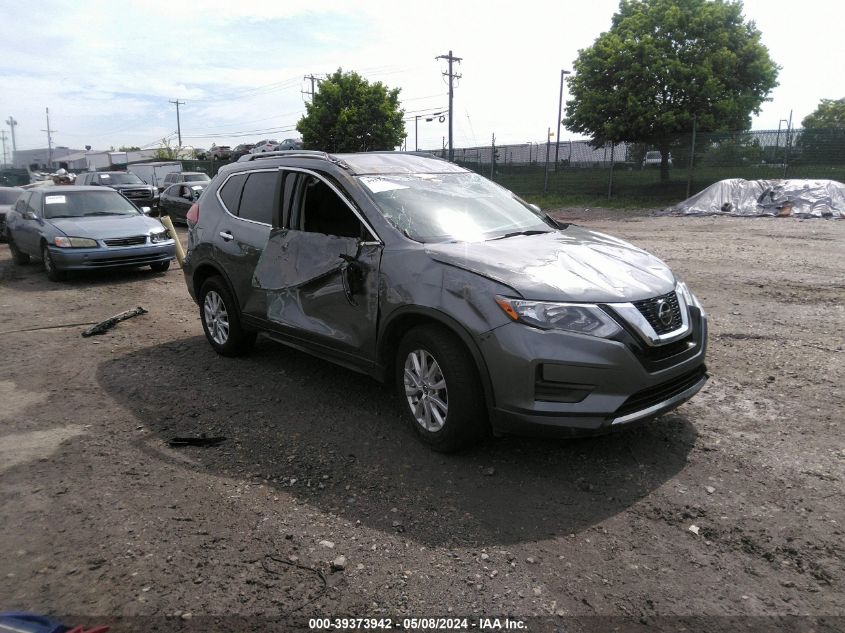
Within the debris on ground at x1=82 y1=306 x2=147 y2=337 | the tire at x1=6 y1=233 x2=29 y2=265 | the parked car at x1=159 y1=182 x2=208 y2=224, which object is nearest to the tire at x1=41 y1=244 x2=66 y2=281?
the tire at x1=6 y1=233 x2=29 y2=265

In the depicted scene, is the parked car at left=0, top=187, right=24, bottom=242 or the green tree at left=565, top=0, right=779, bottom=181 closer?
the parked car at left=0, top=187, right=24, bottom=242

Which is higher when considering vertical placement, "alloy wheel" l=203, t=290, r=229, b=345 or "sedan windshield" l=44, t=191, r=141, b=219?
"sedan windshield" l=44, t=191, r=141, b=219

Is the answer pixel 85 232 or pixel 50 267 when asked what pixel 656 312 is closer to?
pixel 85 232

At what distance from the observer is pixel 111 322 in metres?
7.45

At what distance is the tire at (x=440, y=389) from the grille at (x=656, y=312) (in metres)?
1.00

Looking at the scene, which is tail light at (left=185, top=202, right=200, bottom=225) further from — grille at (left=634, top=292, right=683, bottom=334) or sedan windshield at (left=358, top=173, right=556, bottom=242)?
grille at (left=634, top=292, right=683, bottom=334)

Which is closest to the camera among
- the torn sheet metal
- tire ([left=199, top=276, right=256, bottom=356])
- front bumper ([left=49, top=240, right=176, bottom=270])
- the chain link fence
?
tire ([left=199, top=276, right=256, bottom=356])

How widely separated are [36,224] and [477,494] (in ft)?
34.7

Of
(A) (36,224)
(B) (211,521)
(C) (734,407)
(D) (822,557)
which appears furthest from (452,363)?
(A) (36,224)

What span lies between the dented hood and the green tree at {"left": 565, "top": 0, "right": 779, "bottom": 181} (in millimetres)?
21930

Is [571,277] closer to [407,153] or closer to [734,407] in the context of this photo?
[734,407]

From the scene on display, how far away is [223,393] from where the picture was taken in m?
5.17

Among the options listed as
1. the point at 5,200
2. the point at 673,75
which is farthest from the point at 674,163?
the point at 5,200

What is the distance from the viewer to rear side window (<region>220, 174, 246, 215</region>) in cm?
575
